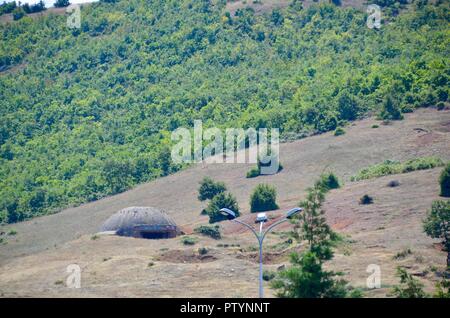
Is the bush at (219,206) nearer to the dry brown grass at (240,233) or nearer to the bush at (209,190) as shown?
the dry brown grass at (240,233)

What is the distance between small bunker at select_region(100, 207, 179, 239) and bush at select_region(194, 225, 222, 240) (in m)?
2.22

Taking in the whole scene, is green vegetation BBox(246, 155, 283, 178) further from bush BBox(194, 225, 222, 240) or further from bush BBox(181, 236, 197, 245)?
bush BBox(181, 236, 197, 245)

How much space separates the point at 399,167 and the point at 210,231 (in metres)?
25.4

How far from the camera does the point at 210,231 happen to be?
9481 cm

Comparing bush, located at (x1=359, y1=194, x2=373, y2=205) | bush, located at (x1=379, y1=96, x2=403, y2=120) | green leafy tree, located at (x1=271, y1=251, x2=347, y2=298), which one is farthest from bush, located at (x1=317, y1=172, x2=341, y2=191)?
green leafy tree, located at (x1=271, y1=251, x2=347, y2=298)

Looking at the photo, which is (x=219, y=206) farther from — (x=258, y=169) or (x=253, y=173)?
(x=258, y=169)

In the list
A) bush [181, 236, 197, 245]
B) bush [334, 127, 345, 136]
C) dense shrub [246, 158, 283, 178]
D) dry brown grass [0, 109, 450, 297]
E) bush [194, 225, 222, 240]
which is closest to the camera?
dry brown grass [0, 109, 450, 297]

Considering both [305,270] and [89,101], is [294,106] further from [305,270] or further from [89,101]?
[305,270]

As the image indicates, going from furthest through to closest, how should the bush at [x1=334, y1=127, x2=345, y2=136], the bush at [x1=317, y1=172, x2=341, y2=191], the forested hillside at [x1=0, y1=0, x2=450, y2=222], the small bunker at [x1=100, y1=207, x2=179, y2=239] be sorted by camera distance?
1. the forested hillside at [x1=0, y1=0, x2=450, y2=222]
2. the bush at [x1=334, y1=127, x2=345, y2=136]
3. the bush at [x1=317, y1=172, x2=341, y2=191]
4. the small bunker at [x1=100, y1=207, x2=179, y2=239]

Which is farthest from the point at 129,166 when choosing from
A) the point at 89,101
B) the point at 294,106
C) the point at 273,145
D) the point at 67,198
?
the point at 89,101

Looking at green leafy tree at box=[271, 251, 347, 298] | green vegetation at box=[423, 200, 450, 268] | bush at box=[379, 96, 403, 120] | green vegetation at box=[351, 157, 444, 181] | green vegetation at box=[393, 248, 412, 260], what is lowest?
green leafy tree at box=[271, 251, 347, 298]

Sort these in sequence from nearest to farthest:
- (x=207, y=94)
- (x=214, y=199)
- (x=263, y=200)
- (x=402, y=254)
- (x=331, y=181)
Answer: (x=402, y=254) < (x=263, y=200) < (x=214, y=199) < (x=331, y=181) < (x=207, y=94)

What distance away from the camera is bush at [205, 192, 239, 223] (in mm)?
104375

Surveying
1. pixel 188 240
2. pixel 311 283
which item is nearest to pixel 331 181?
pixel 188 240
